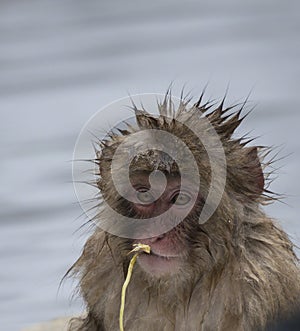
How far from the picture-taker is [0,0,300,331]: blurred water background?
28.3ft

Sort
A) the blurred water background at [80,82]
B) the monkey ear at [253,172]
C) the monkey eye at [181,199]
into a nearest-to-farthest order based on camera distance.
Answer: the monkey eye at [181,199], the monkey ear at [253,172], the blurred water background at [80,82]

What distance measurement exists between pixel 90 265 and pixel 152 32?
22.5ft

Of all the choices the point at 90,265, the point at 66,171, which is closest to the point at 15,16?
the point at 66,171

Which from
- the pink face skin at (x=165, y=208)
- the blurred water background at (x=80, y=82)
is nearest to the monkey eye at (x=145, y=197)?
→ the pink face skin at (x=165, y=208)

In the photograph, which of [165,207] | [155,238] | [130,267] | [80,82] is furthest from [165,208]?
[80,82]

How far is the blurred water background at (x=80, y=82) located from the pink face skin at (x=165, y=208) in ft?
6.30

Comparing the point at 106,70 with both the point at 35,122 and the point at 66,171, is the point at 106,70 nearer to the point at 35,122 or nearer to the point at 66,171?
the point at 35,122

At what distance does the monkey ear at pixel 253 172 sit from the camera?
570cm

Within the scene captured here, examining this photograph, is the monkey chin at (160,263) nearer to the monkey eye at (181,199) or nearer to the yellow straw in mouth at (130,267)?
the yellow straw in mouth at (130,267)

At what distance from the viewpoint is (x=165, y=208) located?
554cm

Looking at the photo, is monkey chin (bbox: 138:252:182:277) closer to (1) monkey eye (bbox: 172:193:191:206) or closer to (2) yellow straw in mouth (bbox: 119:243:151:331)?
(2) yellow straw in mouth (bbox: 119:243:151:331)

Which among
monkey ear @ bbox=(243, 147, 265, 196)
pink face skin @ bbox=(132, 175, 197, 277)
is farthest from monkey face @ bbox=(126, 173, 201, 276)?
monkey ear @ bbox=(243, 147, 265, 196)

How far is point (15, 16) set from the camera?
44.6ft

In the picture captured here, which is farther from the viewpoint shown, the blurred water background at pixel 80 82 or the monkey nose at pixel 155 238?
the blurred water background at pixel 80 82
